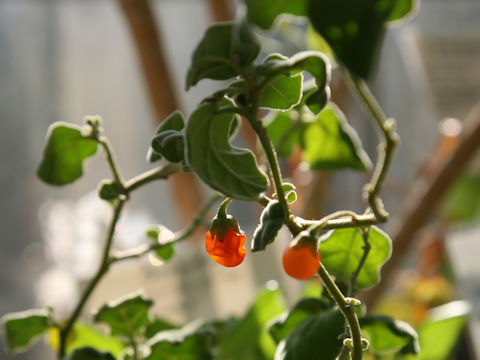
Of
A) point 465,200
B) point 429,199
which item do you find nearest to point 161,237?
point 429,199

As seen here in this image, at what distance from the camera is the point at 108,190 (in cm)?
26

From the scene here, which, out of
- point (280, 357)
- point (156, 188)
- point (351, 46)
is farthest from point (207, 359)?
point (156, 188)

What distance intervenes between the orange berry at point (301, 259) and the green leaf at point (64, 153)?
0.15m

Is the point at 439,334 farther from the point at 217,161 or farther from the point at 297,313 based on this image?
the point at 217,161

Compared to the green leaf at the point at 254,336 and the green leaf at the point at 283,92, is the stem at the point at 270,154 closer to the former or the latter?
the green leaf at the point at 283,92

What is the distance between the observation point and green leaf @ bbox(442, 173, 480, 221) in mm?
896

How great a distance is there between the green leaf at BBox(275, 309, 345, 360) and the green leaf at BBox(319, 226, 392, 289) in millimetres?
31

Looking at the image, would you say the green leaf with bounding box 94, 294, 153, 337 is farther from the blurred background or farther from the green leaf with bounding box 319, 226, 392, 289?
the blurred background

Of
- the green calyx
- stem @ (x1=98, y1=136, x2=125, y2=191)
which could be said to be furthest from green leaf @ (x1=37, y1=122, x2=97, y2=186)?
the green calyx

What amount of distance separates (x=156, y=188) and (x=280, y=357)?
162cm

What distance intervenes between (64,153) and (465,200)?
0.74 m

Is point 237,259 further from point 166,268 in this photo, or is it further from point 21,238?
point 21,238

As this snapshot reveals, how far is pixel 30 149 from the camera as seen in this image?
5.21 ft

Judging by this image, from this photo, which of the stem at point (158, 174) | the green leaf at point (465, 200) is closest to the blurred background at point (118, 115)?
the green leaf at point (465, 200)
